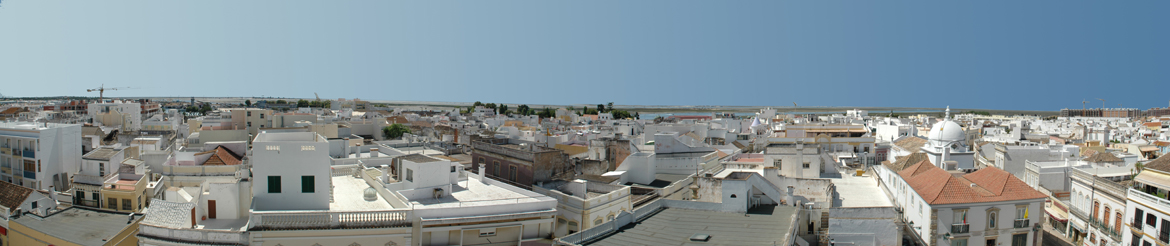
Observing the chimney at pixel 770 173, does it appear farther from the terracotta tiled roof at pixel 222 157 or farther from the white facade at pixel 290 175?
the terracotta tiled roof at pixel 222 157

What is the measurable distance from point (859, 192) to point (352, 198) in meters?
21.6

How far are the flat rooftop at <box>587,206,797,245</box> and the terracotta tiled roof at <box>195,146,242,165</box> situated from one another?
18568mm

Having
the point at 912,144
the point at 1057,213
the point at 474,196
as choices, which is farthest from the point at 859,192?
the point at 474,196

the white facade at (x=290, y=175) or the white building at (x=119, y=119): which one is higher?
the white facade at (x=290, y=175)

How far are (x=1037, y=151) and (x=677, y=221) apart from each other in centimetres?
3220

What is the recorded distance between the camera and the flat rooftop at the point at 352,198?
1770cm

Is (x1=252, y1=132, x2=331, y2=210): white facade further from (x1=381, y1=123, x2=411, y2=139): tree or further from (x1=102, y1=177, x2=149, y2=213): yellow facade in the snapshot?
(x1=381, y1=123, x2=411, y2=139): tree

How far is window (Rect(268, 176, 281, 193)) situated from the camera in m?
16.5

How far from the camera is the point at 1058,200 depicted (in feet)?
103

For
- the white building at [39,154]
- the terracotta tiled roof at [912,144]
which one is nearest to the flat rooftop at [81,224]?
the white building at [39,154]

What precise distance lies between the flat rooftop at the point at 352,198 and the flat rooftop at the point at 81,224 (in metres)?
6.92

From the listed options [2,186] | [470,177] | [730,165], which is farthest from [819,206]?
[2,186]

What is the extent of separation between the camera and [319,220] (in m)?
15.1

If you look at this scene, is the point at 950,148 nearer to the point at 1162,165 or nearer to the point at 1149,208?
the point at 1162,165
